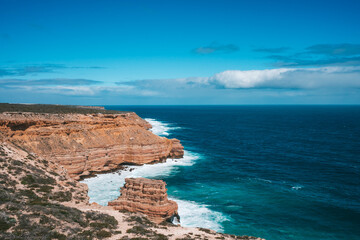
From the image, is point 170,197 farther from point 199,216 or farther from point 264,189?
point 264,189

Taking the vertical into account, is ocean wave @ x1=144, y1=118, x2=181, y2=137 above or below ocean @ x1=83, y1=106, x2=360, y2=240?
→ above

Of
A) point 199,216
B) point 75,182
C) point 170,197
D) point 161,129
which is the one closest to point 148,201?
point 199,216

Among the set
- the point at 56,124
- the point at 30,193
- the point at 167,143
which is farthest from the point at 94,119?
the point at 30,193

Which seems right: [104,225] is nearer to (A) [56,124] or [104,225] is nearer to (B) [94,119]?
(A) [56,124]

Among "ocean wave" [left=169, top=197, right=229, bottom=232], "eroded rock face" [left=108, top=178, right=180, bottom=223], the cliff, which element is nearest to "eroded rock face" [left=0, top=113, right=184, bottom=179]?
the cliff

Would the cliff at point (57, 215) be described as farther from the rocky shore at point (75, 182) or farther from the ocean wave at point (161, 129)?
the ocean wave at point (161, 129)

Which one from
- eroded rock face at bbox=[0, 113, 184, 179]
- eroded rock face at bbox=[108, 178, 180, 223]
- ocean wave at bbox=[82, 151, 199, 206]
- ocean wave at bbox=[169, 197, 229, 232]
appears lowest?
ocean wave at bbox=[169, 197, 229, 232]

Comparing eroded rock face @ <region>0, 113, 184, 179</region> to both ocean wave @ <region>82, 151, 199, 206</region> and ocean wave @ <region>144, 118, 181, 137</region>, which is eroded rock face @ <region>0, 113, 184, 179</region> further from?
ocean wave @ <region>144, 118, 181, 137</region>
